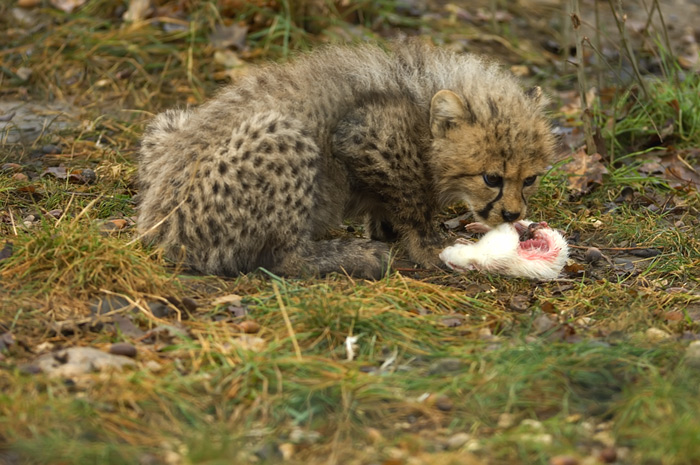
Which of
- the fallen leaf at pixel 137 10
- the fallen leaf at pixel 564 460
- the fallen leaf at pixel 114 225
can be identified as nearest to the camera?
the fallen leaf at pixel 564 460

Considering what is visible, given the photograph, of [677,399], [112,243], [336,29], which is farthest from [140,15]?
[677,399]

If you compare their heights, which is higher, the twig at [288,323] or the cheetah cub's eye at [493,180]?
the cheetah cub's eye at [493,180]

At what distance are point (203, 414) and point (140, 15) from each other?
6345mm

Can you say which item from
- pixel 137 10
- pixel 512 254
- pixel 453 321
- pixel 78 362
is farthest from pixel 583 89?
pixel 137 10

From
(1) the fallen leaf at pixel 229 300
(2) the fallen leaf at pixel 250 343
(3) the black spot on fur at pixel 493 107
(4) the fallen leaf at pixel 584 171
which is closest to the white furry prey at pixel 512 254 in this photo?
(3) the black spot on fur at pixel 493 107

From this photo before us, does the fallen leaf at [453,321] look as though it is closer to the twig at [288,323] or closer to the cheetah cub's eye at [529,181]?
the twig at [288,323]

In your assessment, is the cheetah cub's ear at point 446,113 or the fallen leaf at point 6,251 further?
the cheetah cub's ear at point 446,113

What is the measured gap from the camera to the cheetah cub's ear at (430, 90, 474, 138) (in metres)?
5.60

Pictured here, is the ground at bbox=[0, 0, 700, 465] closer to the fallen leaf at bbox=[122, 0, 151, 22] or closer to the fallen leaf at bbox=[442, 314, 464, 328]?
the fallen leaf at bbox=[442, 314, 464, 328]

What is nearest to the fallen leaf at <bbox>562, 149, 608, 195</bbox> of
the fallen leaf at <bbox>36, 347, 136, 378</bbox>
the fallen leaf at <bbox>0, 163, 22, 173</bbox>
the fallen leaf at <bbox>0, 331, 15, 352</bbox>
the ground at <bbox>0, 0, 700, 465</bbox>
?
the ground at <bbox>0, 0, 700, 465</bbox>

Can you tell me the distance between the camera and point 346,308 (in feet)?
14.8

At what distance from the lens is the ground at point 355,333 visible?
3.59 metres

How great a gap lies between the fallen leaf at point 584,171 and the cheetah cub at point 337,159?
1.20 metres

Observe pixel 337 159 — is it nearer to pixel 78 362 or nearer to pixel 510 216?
pixel 510 216
